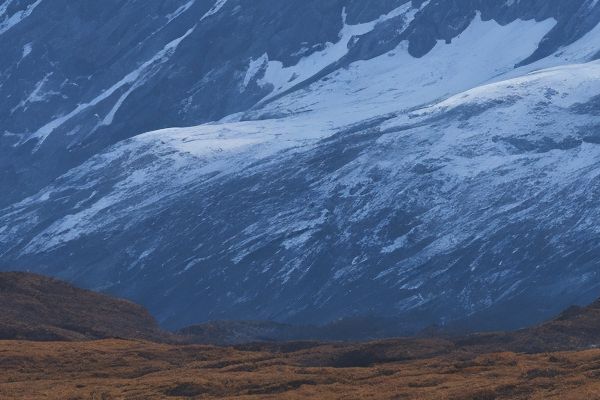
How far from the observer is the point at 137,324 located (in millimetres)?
144875

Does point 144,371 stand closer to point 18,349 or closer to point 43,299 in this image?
point 18,349

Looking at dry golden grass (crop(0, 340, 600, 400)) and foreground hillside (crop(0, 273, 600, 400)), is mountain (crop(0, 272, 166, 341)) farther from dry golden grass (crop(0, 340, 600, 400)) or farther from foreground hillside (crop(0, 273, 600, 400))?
dry golden grass (crop(0, 340, 600, 400))

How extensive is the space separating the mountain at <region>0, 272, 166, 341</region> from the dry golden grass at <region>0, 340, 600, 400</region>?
8206mm

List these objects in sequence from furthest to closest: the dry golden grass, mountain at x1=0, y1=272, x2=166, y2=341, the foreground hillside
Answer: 1. mountain at x1=0, y1=272, x2=166, y2=341
2. the foreground hillside
3. the dry golden grass

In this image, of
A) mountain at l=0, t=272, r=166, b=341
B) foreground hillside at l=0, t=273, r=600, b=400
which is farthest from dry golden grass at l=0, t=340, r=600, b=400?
mountain at l=0, t=272, r=166, b=341

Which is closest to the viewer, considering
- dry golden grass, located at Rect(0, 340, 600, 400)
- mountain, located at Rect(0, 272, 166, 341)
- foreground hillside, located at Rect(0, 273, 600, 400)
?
dry golden grass, located at Rect(0, 340, 600, 400)

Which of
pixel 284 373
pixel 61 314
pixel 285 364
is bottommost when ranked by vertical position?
pixel 285 364

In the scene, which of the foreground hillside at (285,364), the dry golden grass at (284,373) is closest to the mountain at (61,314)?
the foreground hillside at (285,364)

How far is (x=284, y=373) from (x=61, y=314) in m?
40.7

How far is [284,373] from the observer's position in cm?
10206

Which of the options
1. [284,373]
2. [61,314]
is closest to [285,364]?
[284,373]

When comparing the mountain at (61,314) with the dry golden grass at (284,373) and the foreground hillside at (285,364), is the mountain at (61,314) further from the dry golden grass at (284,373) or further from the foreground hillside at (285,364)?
the dry golden grass at (284,373)

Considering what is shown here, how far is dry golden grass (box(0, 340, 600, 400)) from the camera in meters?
89.1

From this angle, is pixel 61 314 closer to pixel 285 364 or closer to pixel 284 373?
pixel 285 364
